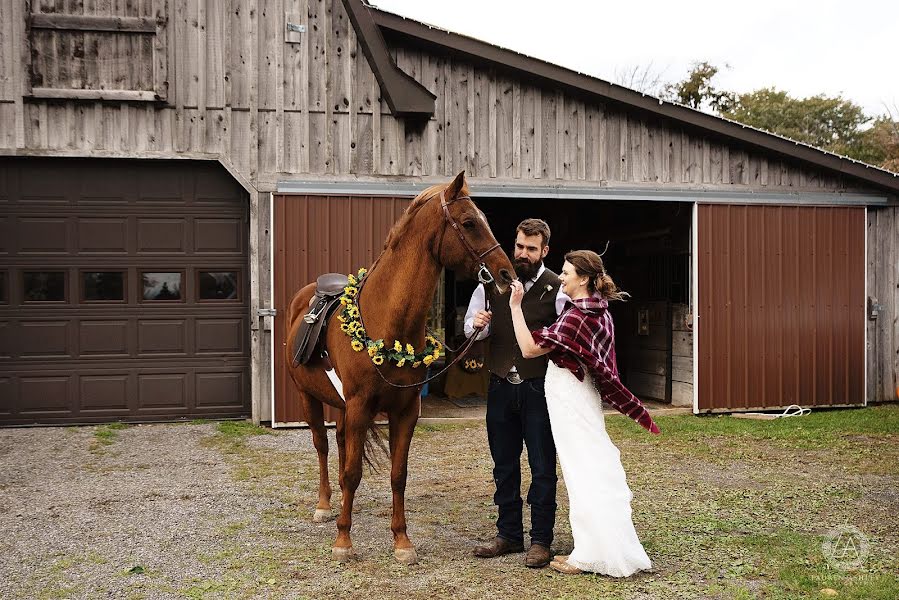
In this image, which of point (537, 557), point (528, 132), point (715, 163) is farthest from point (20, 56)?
point (715, 163)

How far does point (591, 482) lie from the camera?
Result: 4125mm

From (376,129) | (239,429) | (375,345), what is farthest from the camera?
(376,129)

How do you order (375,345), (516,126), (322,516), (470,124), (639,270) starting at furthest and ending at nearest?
(639,270), (516,126), (470,124), (322,516), (375,345)

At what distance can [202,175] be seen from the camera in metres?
9.27

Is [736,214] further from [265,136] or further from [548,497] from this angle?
[548,497]

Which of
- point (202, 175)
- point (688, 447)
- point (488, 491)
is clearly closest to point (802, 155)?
point (688, 447)

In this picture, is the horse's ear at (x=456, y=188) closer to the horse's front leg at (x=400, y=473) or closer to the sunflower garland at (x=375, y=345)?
the sunflower garland at (x=375, y=345)

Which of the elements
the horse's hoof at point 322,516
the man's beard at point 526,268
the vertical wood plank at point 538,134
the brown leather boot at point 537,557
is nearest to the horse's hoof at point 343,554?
the horse's hoof at point 322,516

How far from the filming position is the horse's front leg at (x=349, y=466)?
14.5ft

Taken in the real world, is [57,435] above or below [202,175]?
below

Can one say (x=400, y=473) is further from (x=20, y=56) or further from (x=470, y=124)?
(x=20, y=56)

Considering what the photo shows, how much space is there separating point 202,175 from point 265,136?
906 millimetres

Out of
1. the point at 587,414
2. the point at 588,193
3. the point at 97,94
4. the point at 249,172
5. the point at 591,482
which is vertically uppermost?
the point at 97,94

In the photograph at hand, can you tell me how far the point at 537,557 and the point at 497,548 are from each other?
0.30 m
